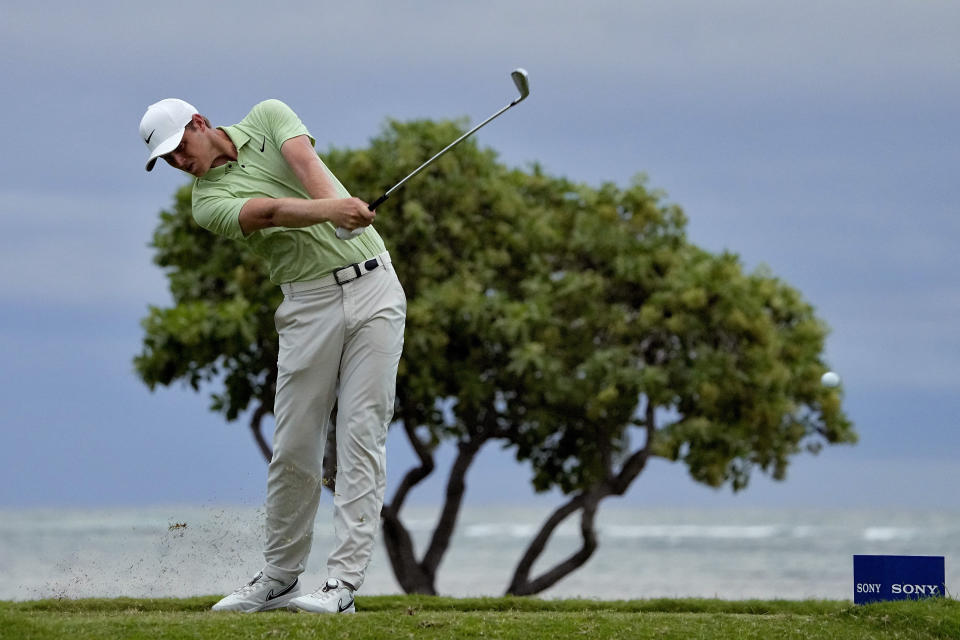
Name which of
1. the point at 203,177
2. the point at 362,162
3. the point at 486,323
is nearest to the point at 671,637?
the point at 203,177

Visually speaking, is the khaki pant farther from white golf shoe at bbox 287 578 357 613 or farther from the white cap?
the white cap

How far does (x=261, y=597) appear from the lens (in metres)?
7.23

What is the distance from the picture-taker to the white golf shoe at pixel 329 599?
6.67m

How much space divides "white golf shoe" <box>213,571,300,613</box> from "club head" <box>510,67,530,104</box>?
315 cm

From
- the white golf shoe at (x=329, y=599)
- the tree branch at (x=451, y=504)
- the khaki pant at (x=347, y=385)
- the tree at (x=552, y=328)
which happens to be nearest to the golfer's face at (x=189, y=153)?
the khaki pant at (x=347, y=385)

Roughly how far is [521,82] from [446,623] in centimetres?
298

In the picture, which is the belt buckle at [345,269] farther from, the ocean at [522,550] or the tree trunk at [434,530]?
the tree trunk at [434,530]

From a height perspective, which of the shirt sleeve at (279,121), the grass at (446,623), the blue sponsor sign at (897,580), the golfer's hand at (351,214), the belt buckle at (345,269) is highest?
the shirt sleeve at (279,121)

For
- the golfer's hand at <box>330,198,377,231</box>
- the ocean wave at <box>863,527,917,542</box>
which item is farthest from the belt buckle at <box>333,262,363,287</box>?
the ocean wave at <box>863,527,917,542</box>

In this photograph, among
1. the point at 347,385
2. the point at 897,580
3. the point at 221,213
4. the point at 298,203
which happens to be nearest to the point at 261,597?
the point at 347,385

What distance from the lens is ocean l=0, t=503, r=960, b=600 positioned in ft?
26.8

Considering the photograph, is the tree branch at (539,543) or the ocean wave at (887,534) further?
the ocean wave at (887,534)

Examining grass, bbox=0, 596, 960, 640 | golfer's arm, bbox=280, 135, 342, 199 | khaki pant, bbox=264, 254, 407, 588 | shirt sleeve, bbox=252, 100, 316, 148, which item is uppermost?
shirt sleeve, bbox=252, 100, 316, 148

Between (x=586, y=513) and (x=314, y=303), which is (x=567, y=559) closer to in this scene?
(x=586, y=513)
